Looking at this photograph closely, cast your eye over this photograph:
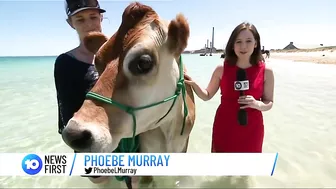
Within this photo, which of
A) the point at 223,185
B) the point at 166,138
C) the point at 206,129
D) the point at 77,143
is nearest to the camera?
the point at 77,143

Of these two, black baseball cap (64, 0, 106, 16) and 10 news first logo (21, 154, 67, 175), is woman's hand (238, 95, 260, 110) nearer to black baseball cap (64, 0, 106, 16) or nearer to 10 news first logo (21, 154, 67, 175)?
black baseball cap (64, 0, 106, 16)

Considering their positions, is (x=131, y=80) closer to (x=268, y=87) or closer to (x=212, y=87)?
(x=212, y=87)

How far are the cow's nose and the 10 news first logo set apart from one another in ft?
4.03

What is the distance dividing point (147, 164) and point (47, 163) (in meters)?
→ 1.16

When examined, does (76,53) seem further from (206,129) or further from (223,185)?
(206,129)

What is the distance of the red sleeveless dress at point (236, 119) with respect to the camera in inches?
130

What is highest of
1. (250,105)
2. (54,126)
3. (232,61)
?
(232,61)

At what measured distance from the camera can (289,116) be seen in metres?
7.89

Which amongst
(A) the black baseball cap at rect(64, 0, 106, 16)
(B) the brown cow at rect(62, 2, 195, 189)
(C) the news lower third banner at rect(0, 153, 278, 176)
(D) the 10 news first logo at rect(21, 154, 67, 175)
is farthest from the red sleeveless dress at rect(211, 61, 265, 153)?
(D) the 10 news first logo at rect(21, 154, 67, 175)

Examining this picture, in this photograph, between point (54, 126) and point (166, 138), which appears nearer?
point (166, 138)

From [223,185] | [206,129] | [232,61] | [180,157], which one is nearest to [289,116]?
[206,129]

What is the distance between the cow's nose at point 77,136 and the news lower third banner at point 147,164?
2.72 feet

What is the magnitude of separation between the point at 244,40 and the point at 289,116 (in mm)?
5579

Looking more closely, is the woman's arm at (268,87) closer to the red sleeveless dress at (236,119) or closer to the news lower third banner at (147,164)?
the red sleeveless dress at (236,119)
